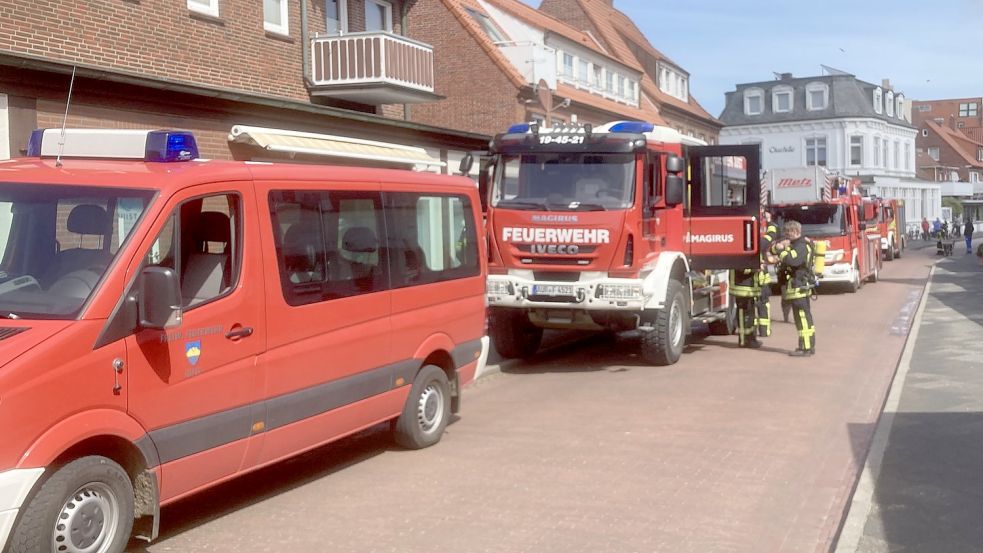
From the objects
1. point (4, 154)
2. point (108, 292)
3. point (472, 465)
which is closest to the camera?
point (108, 292)

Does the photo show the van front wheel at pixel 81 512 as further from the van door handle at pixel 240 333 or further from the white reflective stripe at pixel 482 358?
the white reflective stripe at pixel 482 358

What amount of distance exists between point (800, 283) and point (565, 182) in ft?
11.1

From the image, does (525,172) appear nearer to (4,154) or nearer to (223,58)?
(4,154)

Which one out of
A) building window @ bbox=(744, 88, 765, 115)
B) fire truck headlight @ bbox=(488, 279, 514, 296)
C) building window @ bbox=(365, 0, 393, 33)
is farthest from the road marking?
building window @ bbox=(744, 88, 765, 115)

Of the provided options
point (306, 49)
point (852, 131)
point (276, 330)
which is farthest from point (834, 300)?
point (852, 131)

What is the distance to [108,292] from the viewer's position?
5426mm

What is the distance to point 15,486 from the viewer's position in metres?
4.86

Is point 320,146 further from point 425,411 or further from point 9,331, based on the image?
point 9,331

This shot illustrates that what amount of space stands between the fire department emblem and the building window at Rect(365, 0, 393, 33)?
736 inches

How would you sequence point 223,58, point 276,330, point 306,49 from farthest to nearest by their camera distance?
point 306,49 < point 223,58 < point 276,330

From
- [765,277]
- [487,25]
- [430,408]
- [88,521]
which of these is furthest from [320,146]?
[487,25]

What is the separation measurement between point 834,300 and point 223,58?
13737 millimetres

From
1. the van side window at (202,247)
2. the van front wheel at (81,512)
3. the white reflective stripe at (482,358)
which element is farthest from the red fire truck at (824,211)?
the van front wheel at (81,512)

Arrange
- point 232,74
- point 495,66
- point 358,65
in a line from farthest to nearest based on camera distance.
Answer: point 495,66 → point 358,65 → point 232,74
